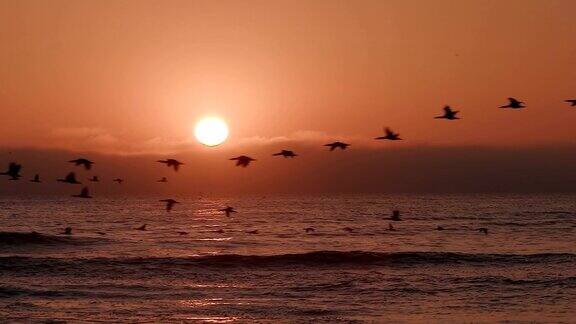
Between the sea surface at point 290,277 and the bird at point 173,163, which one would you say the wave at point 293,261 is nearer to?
the sea surface at point 290,277

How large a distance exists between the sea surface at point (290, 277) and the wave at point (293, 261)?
0.25 feet

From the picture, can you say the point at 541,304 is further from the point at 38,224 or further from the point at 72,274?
the point at 38,224

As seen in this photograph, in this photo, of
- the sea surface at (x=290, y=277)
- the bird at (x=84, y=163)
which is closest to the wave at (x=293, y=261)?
the sea surface at (x=290, y=277)

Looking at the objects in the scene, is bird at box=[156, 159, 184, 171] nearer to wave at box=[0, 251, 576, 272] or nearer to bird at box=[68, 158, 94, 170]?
bird at box=[68, 158, 94, 170]

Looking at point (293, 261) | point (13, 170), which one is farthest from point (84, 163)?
point (293, 261)

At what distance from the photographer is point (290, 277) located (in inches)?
1631

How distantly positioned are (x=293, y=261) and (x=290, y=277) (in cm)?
747

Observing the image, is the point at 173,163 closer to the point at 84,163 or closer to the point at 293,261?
the point at 84,163

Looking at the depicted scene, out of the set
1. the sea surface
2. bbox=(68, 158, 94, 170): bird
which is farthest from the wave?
bbox=(68, 158, 94, 170): bird

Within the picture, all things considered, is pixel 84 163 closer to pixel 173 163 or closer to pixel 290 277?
pixel 173 163

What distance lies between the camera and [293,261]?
160 feet

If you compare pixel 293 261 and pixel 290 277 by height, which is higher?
pixel 293 261

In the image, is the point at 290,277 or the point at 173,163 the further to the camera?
the point at 290,277

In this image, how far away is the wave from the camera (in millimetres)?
45781
